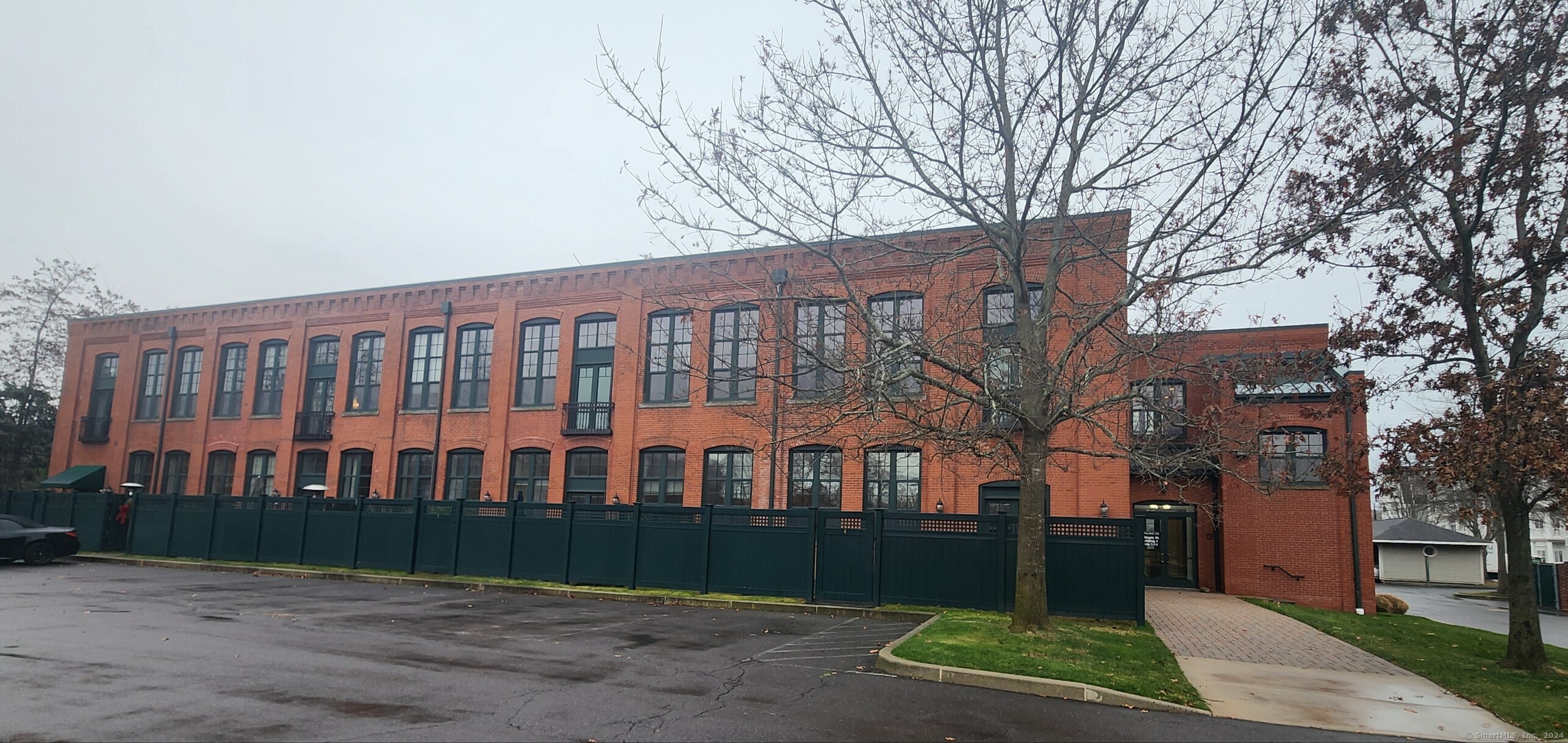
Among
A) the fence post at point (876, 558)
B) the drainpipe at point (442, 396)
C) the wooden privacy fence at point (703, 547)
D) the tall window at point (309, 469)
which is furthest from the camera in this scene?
the tall window at point (309, 469)

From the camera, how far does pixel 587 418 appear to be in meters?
26.8

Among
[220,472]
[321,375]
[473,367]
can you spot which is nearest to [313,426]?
[321,375]

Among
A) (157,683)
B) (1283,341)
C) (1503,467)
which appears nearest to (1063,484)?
(1283,341)

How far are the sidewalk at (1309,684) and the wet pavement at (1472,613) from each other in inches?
237

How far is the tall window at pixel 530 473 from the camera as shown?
89.8ft

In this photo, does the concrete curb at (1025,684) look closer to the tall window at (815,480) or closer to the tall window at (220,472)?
the tall window at (815,480)

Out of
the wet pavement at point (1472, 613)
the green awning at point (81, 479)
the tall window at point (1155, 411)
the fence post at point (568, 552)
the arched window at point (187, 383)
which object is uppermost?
the arched window at point (187, 383)

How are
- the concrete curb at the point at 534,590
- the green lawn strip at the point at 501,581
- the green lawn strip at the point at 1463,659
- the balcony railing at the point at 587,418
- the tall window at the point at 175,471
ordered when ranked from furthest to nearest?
the tall window at the point at 175,471
the balcony railing at the point at 587,418
the green lawn strip at the point at 501,581
the concrete curb at the point at 534,590
the green lawn strip at the point at 1463,659

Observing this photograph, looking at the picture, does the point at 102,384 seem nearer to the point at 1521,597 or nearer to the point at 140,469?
the point at 140,469

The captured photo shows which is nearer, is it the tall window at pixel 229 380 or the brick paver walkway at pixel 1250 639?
the brick paver walkway at pixel 1250 639

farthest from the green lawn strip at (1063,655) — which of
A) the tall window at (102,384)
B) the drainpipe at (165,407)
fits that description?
the tall window at (102,384)

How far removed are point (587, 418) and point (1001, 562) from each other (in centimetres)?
1502

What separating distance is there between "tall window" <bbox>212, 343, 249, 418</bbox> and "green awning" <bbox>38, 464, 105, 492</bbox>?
6.44 meters

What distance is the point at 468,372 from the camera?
29.1m
